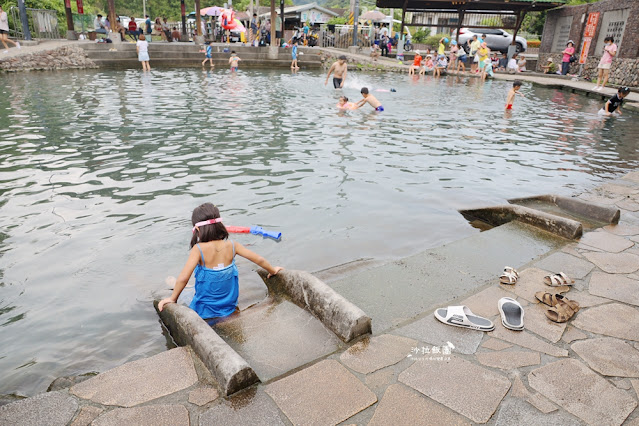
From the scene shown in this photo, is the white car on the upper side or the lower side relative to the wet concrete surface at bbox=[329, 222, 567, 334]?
upper

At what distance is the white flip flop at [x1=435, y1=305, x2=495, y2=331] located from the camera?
3.34 m

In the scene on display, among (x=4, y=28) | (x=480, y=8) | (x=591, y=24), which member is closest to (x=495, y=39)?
(x=480, y=8)

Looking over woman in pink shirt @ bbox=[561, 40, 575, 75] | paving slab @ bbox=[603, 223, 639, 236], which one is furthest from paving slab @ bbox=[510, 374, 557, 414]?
woman in pink shirt @ bbox=[561, 40, 575, 75]

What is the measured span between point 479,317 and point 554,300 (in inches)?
27.8

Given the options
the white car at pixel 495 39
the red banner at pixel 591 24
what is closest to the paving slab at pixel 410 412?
the red banner at pixel 591 24

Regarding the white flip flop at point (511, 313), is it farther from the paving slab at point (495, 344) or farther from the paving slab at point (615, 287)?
the paving slab at point (615, 287)

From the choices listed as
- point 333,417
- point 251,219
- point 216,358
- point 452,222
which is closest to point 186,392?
point 216,358

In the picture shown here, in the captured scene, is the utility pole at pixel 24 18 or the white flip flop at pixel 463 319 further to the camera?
the utility pole at pixel 24 18

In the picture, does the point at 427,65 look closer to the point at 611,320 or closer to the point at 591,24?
the point at 591,24

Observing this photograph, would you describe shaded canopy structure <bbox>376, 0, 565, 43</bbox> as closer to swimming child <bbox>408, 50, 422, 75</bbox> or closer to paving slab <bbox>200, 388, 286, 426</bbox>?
swimming child <bbox>408, 50, 422, 75</bbox>

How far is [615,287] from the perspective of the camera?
13.1 feet

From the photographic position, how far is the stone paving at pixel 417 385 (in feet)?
8.20

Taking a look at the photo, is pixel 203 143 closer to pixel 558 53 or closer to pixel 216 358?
pixel 216 358

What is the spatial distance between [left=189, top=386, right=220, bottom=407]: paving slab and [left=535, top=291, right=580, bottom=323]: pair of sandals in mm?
2606
